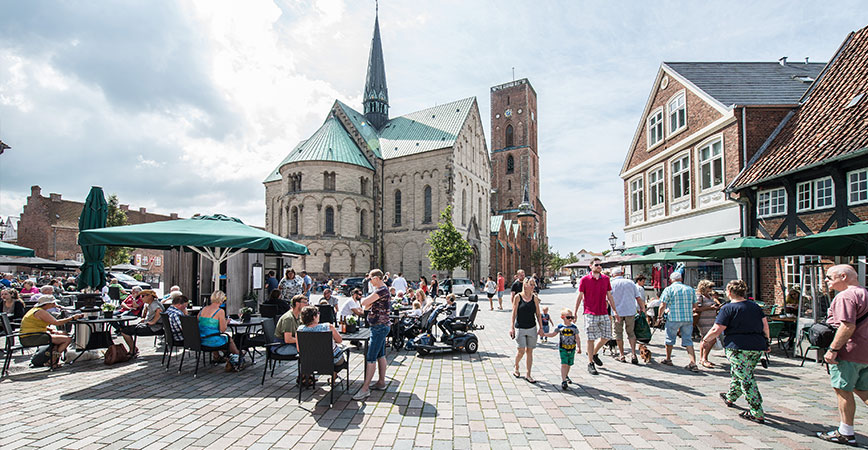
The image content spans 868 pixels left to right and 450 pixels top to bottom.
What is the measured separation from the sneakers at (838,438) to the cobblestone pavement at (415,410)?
0.12 metres

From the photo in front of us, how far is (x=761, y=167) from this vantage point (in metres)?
13.3

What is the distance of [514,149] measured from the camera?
217 ft

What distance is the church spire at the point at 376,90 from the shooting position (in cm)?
5122

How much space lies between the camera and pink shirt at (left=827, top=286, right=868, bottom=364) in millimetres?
4344

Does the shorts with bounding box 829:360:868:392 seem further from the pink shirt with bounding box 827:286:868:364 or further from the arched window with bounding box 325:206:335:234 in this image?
the arched window with bounding box 325:206:335:234

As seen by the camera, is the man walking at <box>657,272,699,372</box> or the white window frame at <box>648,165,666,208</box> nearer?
the man walking at <box>657,272,699,372</box>

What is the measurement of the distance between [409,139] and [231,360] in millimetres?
39440

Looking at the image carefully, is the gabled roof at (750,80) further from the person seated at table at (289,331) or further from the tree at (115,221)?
the tree at (115,221)

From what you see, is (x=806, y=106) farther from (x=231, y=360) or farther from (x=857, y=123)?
(x=231, y=360)

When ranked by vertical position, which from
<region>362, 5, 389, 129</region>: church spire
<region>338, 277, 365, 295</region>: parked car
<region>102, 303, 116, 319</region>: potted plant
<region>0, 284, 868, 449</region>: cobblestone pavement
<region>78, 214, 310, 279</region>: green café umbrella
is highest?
<region>362, 5, 389, 129</region>: church spire

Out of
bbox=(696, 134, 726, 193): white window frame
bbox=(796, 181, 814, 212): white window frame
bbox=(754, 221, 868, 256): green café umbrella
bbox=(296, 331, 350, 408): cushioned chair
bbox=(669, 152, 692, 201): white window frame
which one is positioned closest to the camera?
bbox=(296, 331, 350, 408): cushioned chair

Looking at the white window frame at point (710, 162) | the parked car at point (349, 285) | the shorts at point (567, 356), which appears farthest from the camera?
the parked car at point (349, 285)

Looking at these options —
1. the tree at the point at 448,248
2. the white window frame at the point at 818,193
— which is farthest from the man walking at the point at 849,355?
the tree at the point at 448,248

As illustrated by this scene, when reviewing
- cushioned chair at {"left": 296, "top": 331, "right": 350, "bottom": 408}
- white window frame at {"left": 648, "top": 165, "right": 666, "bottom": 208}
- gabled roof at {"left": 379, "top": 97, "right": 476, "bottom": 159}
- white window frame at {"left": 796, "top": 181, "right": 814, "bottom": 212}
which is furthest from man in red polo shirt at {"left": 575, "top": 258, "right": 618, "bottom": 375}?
gabled roof at {"left": 379, "top": 97, "right": 476, "bottom": 159}
